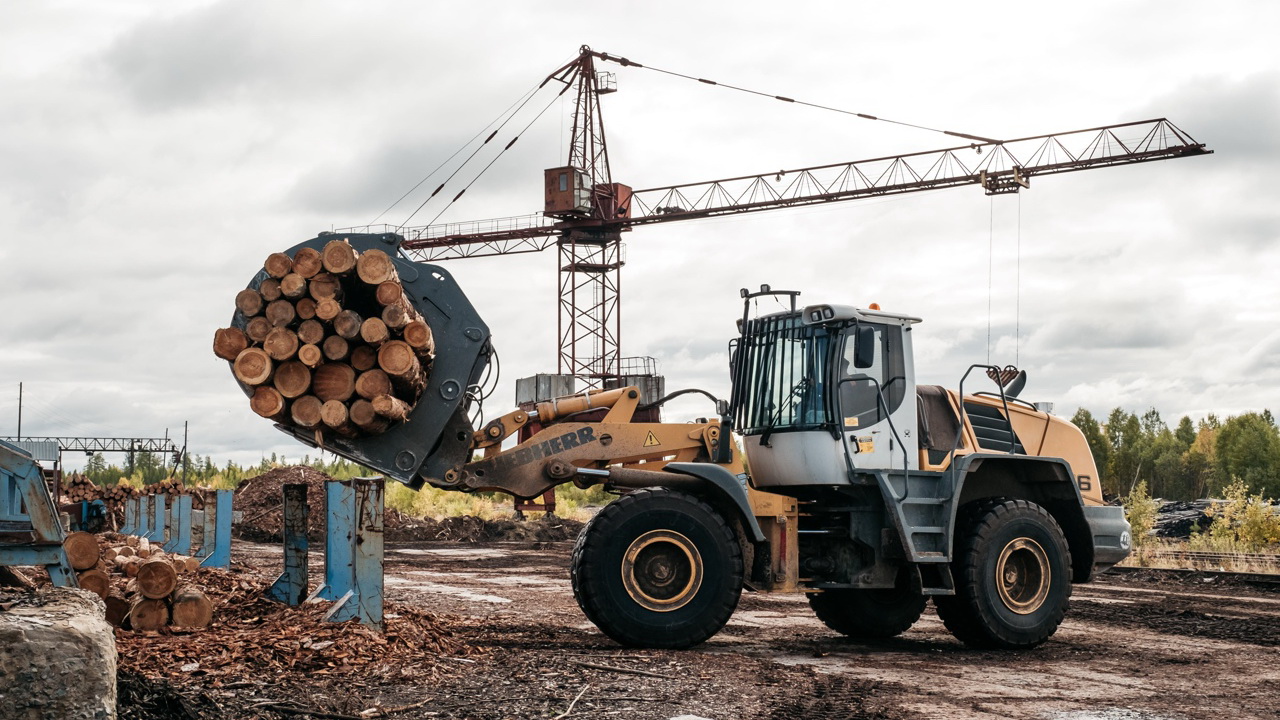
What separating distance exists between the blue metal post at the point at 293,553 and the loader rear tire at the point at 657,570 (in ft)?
8.18

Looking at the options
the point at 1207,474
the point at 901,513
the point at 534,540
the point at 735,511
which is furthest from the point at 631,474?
the point at 1207,474

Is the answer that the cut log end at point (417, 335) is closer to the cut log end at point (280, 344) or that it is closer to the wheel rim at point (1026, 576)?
the cut log end at point (280, 344)

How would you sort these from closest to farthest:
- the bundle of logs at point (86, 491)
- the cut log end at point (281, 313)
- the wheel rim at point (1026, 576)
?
the cut log end at point (281, 313), the wheel rim at point (1026, 576), the bundle of logs at point (86, 491)

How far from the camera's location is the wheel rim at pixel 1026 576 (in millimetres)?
11102

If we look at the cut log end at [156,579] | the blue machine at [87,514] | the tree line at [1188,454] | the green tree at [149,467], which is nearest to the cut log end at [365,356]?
the cut log end at [156,579]

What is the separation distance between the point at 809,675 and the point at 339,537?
3.89 m

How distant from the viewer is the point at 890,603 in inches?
477

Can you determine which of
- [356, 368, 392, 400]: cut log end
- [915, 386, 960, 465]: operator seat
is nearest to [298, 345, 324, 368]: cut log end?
[356, 368, 392, 400]: cut log end

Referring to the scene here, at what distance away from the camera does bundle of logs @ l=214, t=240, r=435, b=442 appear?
9.77 meters

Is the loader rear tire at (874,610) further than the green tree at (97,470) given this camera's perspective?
No

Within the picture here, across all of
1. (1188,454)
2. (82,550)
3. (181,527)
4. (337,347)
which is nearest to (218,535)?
(181,527)

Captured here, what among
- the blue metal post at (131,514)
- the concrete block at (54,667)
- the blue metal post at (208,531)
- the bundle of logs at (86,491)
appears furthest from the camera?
the bundle of logs at (86,491)

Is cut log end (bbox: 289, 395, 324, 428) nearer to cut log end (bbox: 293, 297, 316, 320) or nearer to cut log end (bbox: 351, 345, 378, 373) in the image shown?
cut log end (bbox: 351, 345, 378, 373)

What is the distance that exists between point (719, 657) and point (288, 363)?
4.23m
